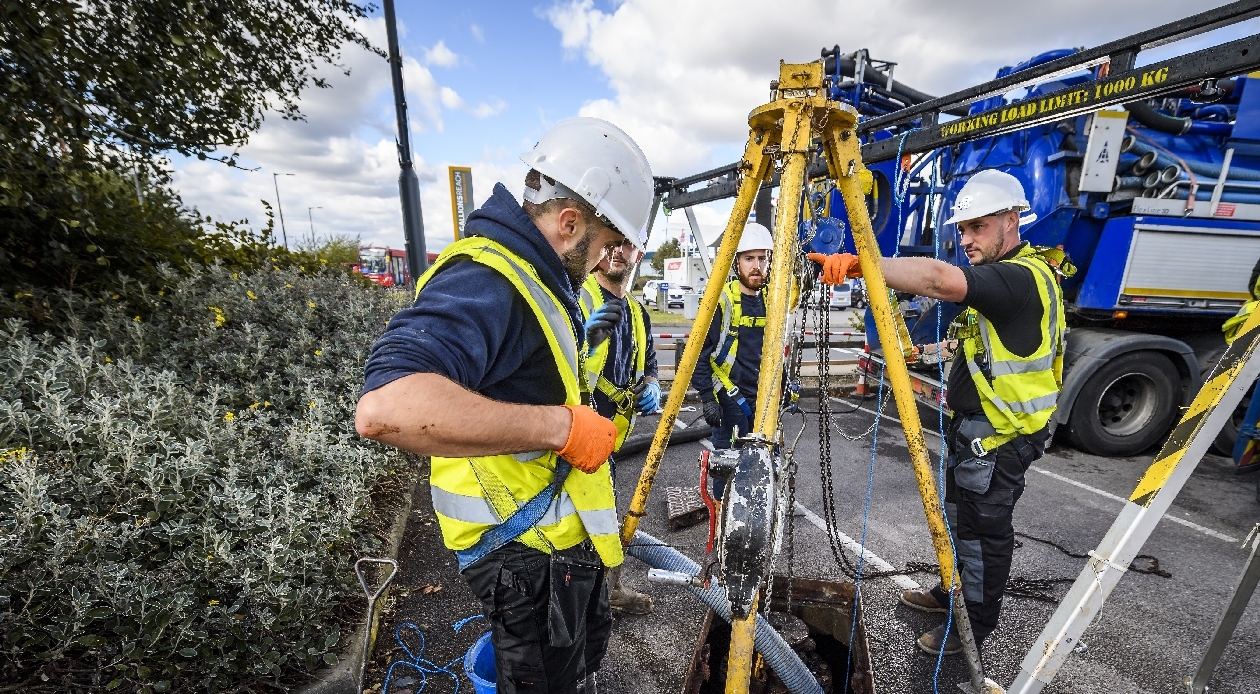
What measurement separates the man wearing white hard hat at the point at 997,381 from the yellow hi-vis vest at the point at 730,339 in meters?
1.60

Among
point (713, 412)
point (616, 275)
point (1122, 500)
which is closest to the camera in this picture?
point (616, 275)

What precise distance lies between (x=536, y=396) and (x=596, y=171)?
2.17 ft

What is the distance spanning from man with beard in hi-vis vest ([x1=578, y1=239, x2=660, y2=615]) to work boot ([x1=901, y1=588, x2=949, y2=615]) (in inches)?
63.9

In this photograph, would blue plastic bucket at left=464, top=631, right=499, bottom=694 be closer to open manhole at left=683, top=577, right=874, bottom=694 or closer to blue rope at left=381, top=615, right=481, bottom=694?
blue rope at left=381, top=615, right=481, bottom=694

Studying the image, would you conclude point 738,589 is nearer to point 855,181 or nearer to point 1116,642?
point 855,181

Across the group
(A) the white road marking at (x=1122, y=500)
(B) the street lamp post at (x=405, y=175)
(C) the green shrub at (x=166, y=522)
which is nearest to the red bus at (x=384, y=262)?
(B) the street lamp post at (x=405, y=175)

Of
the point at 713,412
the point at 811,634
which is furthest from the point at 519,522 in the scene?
the point at 713,412

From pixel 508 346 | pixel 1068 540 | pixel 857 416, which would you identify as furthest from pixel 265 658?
pixel 857 416

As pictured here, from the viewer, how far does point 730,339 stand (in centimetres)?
417

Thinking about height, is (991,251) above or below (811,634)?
above

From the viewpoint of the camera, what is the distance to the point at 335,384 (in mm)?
4098

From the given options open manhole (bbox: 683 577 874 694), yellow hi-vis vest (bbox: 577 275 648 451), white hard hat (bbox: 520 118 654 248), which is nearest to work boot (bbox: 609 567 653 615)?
open manhole (bbox: 683 577 874 694)

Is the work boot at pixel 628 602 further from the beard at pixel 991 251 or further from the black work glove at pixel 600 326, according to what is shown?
the beard at pixel 991 251

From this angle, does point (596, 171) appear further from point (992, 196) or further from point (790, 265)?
point (992, 196)
